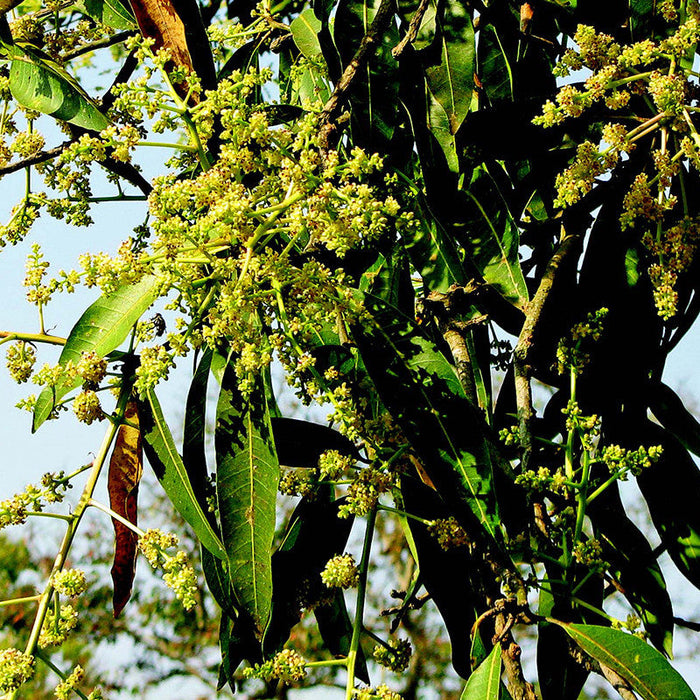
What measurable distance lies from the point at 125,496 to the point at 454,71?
0.78 metres

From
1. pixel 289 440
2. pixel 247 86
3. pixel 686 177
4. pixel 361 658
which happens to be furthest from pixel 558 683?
pixel 247 86

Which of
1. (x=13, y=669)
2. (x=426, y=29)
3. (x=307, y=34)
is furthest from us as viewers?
(x=307, y=34)

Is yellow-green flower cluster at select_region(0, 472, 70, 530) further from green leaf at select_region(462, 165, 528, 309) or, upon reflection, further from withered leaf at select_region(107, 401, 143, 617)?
green leaf at select_region(462, 165, 528, 309)

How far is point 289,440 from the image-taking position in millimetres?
1232

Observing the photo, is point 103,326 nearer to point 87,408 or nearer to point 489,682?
point 87,408

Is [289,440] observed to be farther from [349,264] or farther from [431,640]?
[431,640]

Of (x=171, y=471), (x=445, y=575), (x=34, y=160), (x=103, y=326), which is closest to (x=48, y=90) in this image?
(x=34, y=160)

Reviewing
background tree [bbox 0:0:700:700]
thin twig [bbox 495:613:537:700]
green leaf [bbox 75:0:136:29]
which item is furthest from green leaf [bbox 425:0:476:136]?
thin twig [bbox 495:613:537:700]

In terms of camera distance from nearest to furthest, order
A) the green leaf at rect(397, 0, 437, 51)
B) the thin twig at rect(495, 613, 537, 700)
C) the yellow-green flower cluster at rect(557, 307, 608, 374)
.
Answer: the thin twig at rect(495, 613, 537, 700) < the yellow-green flower cluster at rect(557, 307, 608, 374) < the green leaf at rect(397, 0, 437, 51)

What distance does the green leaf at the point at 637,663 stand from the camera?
3.01ft

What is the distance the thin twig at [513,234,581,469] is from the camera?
3.72ft

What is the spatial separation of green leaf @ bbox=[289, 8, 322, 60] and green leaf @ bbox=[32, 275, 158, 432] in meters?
0.60

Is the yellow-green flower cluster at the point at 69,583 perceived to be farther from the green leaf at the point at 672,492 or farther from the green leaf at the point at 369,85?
the green leaf at the point at 672,492

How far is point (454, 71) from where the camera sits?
1.29 meters
